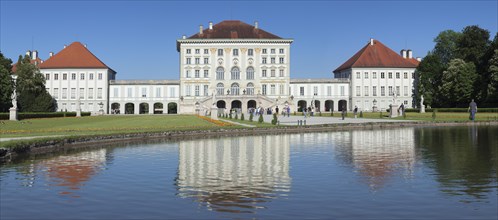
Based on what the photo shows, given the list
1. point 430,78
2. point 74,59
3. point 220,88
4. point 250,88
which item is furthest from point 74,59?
point 430,78

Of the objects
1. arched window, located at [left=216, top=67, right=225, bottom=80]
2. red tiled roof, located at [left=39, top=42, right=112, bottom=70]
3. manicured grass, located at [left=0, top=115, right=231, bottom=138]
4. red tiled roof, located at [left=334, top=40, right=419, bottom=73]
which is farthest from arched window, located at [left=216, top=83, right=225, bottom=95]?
manicured grass, located at [left=0, top=115, right=231, bottom=138]

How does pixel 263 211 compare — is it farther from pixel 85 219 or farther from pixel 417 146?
pixel 417 146

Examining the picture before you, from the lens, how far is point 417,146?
792 inches

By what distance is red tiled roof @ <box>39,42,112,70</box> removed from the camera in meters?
88.6

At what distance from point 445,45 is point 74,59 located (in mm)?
65674

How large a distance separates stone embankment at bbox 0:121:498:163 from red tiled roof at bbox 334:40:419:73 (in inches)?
2091

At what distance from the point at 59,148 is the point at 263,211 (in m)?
13.5

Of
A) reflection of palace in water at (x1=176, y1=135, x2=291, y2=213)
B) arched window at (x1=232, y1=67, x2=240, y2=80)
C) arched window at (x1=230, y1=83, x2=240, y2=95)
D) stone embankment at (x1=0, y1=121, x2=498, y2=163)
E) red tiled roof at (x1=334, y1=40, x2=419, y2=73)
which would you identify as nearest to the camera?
reflection of palace in water at (x1=176, y1=135, x2=291, y2=213)

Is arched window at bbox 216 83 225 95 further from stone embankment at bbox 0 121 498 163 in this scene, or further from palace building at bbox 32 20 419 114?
stone embankment at bbox 0 121 498 163

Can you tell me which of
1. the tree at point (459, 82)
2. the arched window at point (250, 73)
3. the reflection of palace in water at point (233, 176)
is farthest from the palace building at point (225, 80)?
the reflection of palace in water at point (233, 176)

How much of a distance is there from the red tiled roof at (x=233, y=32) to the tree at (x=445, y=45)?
28618mm

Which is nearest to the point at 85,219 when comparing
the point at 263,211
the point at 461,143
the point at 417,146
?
the point at 263,211

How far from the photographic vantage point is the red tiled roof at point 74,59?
291ft

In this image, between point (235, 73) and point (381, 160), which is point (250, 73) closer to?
point (235, 73)
